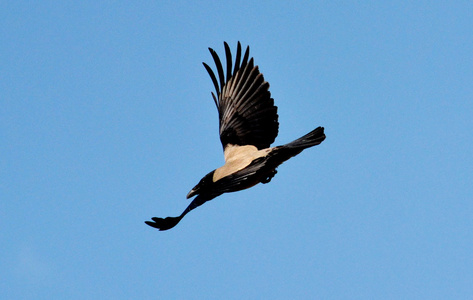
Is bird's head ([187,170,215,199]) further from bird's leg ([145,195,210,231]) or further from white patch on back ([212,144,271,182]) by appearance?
bird's leg ([145,195,210,231])

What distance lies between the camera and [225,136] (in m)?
13.4

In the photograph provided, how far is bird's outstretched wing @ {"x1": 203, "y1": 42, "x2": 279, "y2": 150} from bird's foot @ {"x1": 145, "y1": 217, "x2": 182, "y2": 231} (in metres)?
2.65

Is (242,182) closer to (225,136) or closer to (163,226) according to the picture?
(163,226)

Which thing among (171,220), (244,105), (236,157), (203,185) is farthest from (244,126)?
(171,220)

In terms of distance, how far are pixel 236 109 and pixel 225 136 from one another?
0.54 m

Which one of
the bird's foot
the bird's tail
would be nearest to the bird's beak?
the bird's foot

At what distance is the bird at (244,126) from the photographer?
11531 millimetres

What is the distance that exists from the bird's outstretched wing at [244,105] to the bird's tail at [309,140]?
69.5 inches

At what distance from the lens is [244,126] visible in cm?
1338

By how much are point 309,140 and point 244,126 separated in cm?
241

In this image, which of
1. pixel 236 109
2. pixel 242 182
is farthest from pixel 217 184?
pixel 236 109

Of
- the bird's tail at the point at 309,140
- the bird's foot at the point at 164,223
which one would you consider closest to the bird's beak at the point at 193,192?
the bird's foot at the point at 164,223

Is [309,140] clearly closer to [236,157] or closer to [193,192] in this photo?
[236,157]

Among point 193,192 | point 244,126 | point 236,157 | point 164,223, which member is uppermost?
point 244,126
